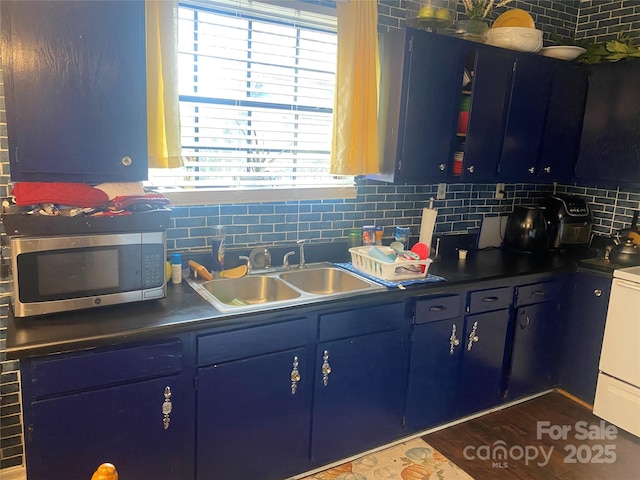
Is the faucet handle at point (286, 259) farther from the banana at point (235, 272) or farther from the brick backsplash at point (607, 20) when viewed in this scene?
the brick backsplash at point (607, 20)

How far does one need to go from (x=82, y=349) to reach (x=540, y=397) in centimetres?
275

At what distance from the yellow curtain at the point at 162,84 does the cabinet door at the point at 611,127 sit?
264cm

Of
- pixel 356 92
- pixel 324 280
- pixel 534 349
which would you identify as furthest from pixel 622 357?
pixel 356 92

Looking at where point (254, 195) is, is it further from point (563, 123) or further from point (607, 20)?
point (607, 20)

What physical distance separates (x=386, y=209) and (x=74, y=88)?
1.86 m

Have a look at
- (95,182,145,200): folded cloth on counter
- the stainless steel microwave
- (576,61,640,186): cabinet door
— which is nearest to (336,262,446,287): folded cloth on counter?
the stainless steel microwave

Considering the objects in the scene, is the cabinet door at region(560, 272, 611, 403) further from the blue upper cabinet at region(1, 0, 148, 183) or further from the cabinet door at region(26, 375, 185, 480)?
the blue upper cabinet at region(1, 0, 148, 183)

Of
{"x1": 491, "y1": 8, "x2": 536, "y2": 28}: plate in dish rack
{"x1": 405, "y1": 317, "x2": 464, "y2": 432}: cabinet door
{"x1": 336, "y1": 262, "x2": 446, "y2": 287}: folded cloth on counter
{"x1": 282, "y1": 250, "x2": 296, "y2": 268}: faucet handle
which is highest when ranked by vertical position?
{"x1": 491, "y1": 8, "x2": 536, "y2": 28}: plate in dish rack

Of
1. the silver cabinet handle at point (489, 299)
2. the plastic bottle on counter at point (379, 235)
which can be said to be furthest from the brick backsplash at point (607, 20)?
the plastic bottle on counter at point (379, 235)

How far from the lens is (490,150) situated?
296 cm

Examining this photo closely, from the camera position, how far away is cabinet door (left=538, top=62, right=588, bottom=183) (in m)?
3.16

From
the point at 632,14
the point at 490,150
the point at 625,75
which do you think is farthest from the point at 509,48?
the point at 632,14

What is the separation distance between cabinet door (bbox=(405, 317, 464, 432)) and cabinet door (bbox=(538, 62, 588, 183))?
1341 millimetres

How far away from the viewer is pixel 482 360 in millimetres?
2799
